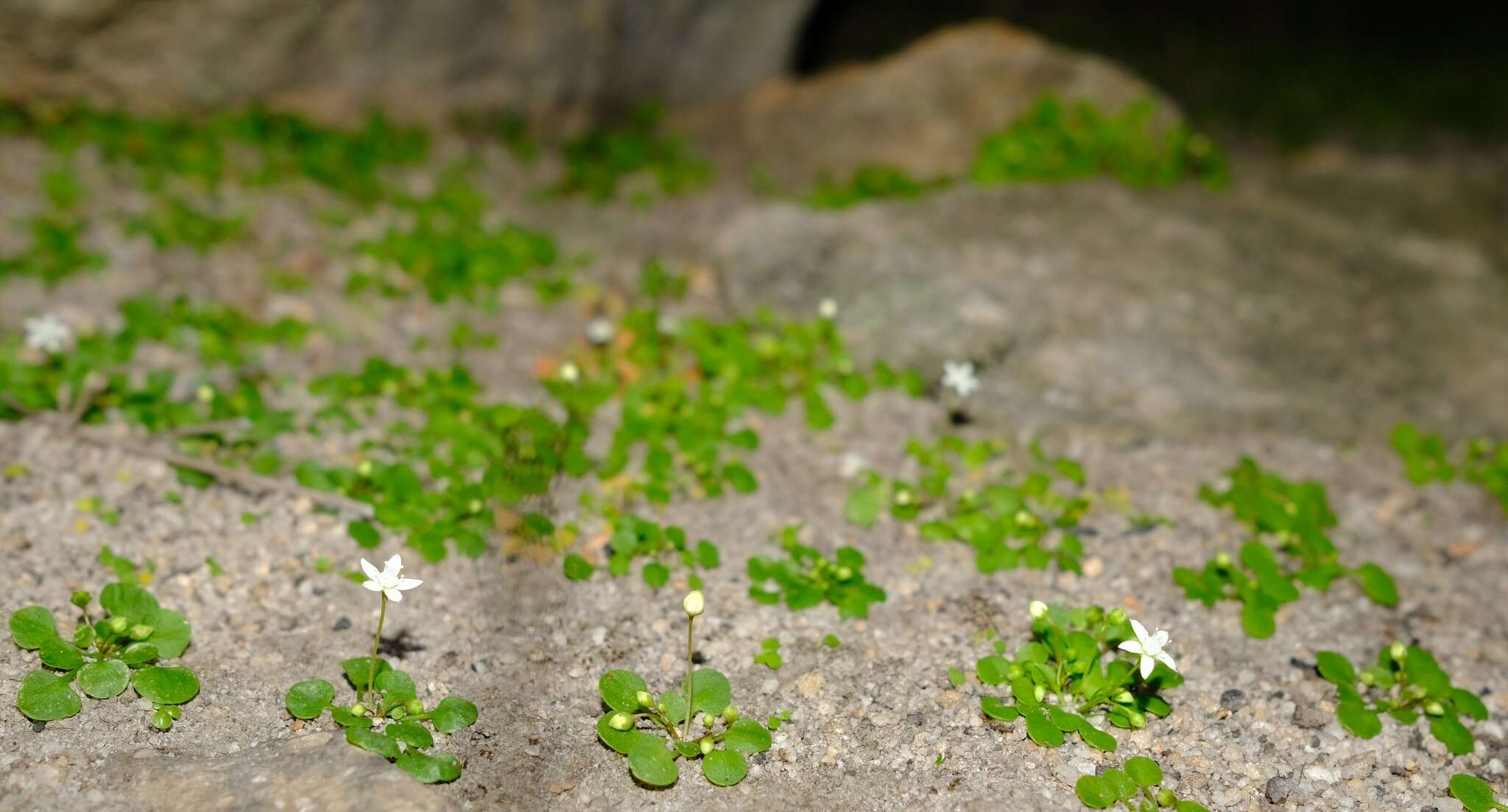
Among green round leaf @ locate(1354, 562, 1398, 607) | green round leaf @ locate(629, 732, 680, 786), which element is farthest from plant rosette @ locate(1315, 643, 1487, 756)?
green round leaf @ locate(629, 732, 680, 786)

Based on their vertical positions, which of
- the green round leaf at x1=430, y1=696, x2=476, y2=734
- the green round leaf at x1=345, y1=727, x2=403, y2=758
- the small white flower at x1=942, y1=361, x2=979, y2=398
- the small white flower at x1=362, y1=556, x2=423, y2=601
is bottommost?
the green round leaf at x1=430, y1=696, x2=476, y2=734

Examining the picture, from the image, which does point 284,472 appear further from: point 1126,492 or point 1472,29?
point 1472,29

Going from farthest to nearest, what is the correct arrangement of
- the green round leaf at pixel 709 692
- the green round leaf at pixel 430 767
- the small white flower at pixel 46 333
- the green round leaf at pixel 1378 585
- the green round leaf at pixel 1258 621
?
the small white flower at pixel 46 333 → the green round leaf at pixel 1378 585 → the green round leaf at pixel 1258 621 → the green round leaf at pixel 709 692 → the green round leaf at pixel 430 767

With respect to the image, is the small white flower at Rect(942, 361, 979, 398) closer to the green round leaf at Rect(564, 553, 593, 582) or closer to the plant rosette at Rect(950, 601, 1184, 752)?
the plant rosette at Rect(950, 601, 1184, 752)

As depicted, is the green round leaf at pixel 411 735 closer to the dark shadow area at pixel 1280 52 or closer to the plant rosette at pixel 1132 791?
the plant rosette at pixel 1132 791

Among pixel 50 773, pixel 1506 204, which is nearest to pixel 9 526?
pixel 50 773

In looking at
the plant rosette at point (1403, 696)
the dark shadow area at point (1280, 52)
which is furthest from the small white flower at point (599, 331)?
the dark shadow area at point (1280, 52)
